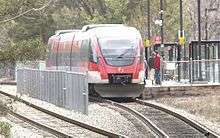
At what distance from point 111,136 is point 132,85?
13713 mm

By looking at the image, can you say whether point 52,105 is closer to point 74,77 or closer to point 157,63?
point 74,77

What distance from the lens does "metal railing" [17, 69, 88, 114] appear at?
27.1 m

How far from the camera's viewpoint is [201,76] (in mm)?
36062

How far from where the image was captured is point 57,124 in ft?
76.7

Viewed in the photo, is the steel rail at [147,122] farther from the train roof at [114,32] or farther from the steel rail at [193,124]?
the train roof at [114,32]

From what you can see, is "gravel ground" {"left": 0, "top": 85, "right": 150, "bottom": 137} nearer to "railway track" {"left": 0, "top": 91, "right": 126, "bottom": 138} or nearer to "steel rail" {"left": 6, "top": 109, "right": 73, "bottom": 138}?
"railway track" {"left": 0, "top": 91, "right": 126, "bottom": 138}

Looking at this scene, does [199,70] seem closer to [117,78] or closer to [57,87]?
[117,78]

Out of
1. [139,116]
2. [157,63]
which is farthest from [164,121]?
[157,63]

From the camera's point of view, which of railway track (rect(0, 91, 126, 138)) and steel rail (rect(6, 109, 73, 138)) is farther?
railway track (rect(0, 91, 126, 138))

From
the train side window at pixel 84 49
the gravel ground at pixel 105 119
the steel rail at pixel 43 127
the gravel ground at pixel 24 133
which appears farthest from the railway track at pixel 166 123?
the train side window at pixel 84 49

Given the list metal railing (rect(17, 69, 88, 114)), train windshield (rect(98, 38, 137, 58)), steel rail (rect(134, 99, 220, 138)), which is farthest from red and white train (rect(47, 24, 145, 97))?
steel rail (rect(134, 99, 220, 138))

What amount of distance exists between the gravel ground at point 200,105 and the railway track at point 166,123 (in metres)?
0.43

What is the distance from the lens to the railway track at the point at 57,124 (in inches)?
789

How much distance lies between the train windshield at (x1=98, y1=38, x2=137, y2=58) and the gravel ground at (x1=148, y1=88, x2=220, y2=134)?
2.47 m
